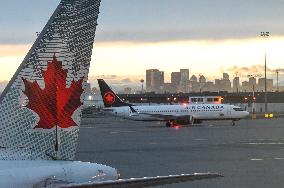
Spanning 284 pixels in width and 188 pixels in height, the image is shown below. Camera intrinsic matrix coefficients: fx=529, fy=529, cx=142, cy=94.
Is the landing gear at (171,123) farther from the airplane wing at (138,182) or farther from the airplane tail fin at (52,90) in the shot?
the airplane wing at (138,182)

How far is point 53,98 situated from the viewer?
1032 centimetres

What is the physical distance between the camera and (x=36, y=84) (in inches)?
400

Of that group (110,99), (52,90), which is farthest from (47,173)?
(110,99)

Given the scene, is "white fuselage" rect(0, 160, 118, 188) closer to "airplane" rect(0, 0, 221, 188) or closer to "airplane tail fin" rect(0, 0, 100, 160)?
"airplane" rect(0, 0, 221, 188)

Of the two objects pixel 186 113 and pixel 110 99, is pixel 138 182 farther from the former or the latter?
pixel 110 99

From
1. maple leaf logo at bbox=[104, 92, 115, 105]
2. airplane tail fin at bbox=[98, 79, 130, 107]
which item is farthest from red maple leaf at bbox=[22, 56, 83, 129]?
maple leaf logo at bbox=[104, 92, 115, 105]

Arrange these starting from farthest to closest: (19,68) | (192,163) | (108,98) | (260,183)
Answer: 1. (108,98)
2. (192,163)
3. (260,183)
4. (19,68)

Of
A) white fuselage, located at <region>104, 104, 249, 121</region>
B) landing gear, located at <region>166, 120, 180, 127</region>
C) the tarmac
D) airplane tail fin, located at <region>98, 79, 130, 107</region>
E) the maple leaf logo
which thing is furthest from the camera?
the maple leaf logo

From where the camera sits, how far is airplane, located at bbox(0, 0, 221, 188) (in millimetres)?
9820

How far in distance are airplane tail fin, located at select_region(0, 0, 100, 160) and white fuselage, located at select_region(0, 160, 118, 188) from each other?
1.69 ft

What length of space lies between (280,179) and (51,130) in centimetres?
1523

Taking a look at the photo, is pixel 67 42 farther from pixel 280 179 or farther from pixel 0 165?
pixel 280 179

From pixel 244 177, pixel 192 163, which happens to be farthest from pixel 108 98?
pixel 244 177

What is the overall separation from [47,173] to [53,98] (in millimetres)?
1716
